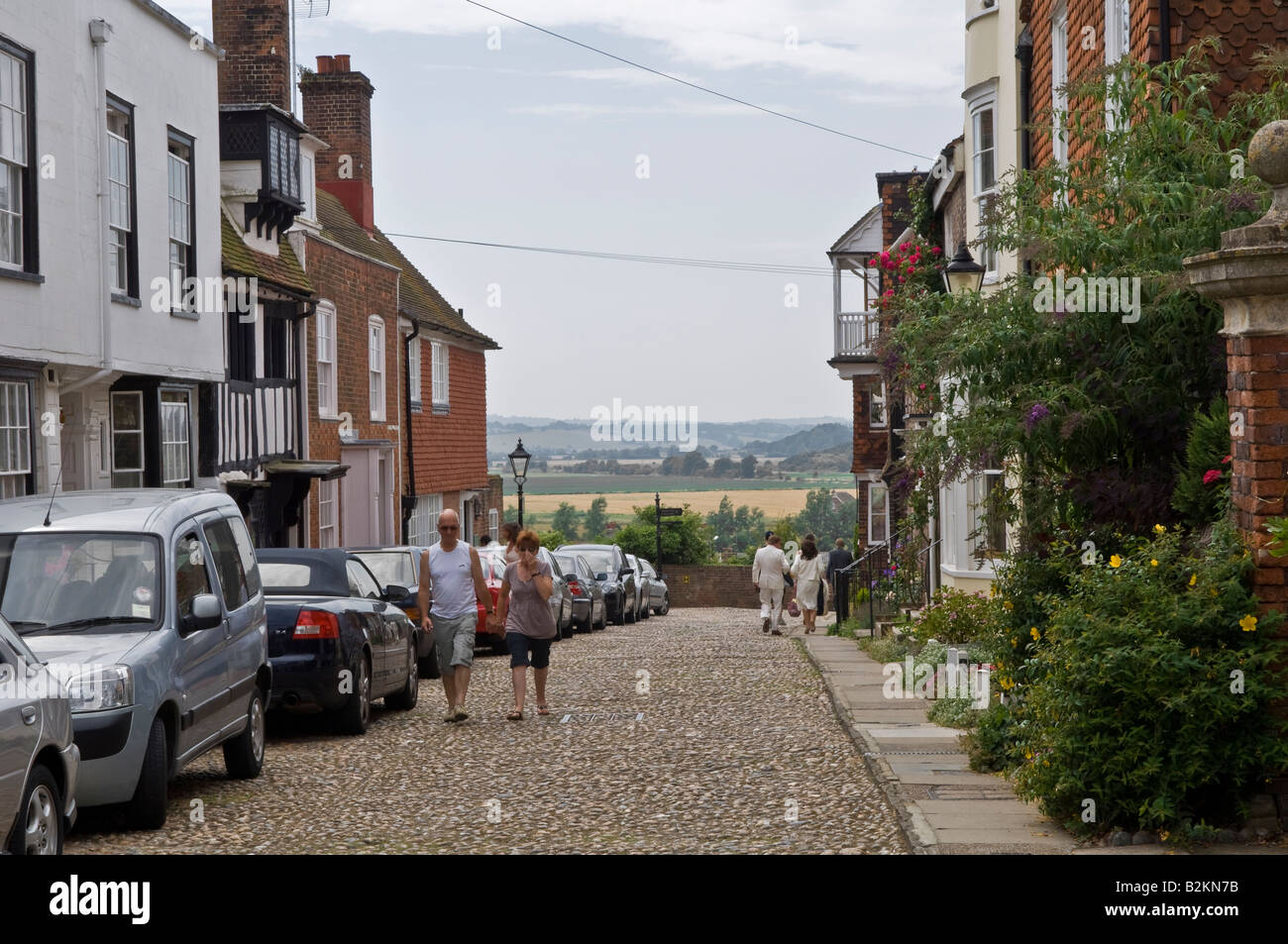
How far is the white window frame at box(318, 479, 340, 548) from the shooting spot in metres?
25.1

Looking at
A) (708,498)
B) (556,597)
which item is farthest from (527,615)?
(708,498)

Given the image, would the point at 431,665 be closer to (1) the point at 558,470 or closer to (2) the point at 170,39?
(2) the point at 170,39

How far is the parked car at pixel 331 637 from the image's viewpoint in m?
11.5

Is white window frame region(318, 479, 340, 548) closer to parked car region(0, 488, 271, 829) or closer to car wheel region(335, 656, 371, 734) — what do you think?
car wheel region(335, 656, 371, 734)

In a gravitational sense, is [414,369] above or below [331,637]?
above

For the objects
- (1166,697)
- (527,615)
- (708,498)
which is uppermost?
(1166,697)

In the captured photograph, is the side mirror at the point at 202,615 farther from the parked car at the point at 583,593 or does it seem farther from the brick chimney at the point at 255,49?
the brick chimney at the point at 255,49

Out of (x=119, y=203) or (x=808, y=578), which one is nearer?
(x=119, y=203)

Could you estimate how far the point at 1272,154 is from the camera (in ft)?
23.2

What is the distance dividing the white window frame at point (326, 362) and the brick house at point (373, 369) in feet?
0.07

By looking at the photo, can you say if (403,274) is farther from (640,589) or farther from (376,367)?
(640,589)

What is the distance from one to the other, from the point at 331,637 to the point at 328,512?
14.4 meters

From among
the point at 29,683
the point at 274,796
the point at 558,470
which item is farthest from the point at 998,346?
the point at 558,470

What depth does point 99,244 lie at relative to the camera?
14820mm
